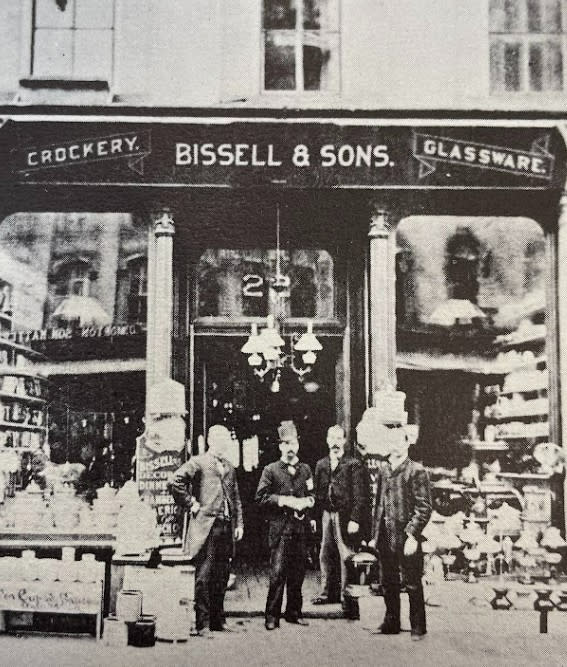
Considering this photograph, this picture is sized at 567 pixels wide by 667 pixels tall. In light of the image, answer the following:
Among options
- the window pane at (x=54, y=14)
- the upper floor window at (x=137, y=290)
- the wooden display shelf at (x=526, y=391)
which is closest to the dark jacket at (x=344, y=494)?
the wooden display shelf at (x=526, y=391)

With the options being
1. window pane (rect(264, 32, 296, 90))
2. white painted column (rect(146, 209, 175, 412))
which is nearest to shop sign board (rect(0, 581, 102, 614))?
white painted column (rect(146, 209, 175, 412))

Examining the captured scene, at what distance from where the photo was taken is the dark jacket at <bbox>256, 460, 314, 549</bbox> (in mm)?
4250

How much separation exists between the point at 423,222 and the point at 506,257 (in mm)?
493

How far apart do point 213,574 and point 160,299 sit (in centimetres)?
148

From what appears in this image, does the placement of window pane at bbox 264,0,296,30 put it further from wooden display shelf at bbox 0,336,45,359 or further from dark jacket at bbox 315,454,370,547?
dark jacket at bbox 315,454,370,547

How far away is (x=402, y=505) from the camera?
4.26m

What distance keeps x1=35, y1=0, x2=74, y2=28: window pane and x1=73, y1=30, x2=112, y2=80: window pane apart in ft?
0.29

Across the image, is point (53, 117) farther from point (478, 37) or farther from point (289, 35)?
point (478, 37)

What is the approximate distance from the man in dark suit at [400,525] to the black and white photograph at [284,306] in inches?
0.6

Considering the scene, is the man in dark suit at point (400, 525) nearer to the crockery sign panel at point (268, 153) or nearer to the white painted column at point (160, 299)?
the white painted column at point (160, 299)

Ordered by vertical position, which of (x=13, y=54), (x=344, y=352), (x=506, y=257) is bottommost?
(x=344, y=352)

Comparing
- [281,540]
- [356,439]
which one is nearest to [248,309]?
[356,439]

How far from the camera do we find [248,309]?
4438mm

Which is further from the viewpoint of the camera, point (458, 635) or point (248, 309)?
point (248, 309)
